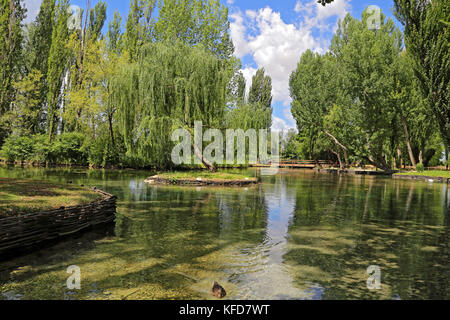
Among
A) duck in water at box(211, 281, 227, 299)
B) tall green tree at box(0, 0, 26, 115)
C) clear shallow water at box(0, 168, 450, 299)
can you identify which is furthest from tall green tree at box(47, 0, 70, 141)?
duck in water at box(211, 281, 227, 299)

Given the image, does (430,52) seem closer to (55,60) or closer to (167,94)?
(167,94)

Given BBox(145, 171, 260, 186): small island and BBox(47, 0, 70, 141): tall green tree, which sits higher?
BBox(47, 0, 70, 141): tall green tree

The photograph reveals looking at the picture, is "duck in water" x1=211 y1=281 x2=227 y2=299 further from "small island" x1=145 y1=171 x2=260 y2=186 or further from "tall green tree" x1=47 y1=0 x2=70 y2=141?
"tall green tree" x1=47 y1=0 x2=70 y2=141

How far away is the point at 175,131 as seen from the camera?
21.4 m

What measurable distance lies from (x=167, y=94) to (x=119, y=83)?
4.24 metres

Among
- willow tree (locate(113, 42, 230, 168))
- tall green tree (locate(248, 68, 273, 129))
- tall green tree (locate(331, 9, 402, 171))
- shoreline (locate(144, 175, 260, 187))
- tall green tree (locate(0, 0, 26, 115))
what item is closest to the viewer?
shoreline (locate(144, 175, 260, 187))

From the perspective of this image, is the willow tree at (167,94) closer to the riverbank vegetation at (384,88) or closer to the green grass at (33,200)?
the green grass at (33,200)

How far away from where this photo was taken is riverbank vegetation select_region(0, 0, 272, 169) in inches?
849

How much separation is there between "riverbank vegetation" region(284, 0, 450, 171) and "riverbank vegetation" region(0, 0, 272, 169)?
9.69m

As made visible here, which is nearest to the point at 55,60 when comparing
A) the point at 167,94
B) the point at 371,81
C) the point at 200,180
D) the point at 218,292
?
the point at 167,94

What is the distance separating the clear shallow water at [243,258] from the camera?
4.73m

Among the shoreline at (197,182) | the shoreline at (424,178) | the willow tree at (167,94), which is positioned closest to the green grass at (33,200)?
the shoreline at (197,182)

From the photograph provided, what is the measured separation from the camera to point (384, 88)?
1441 inches
